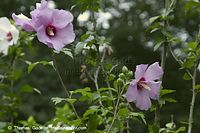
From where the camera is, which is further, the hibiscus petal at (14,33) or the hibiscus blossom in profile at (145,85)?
the hibiscus petal at (14,33)

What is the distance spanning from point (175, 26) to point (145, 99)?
10189 mm

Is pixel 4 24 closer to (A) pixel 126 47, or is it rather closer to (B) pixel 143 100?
(B) pixel 143 100

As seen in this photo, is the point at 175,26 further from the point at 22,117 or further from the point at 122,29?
the point at 22,117

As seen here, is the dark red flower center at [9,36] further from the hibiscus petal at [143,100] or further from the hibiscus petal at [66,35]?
the hibiscus petal at [143,100]

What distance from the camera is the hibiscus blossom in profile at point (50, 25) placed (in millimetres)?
1145

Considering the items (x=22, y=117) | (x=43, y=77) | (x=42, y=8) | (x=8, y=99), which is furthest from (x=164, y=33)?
(x=43, y=77)

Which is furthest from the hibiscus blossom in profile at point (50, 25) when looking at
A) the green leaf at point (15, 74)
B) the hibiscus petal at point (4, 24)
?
the green leaf at point (15, 74)

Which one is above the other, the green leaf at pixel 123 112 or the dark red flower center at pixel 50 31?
the dark red flower center at pixel 50 31

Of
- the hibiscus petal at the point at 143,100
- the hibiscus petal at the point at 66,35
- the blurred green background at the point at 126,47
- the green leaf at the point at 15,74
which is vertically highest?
the hibiscus petal at the point at 66,35

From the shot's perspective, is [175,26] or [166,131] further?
[175,26]

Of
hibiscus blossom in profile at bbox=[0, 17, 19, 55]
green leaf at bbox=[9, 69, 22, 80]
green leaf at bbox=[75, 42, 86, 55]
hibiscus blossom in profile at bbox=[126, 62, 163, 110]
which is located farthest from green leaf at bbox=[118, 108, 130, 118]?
green leaf at bbox=[9, 69, 22, 80]

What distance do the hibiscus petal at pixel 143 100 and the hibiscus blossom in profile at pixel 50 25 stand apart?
0.76ft

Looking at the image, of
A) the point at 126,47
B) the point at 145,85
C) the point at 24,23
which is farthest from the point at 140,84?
the point at 126,47

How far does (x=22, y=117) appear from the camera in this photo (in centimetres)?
714
